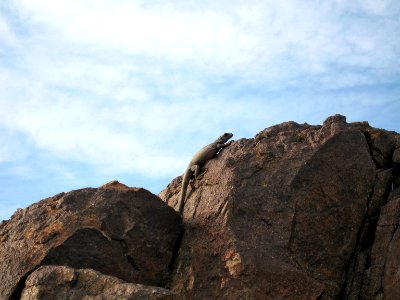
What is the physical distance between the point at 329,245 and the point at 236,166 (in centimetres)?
290

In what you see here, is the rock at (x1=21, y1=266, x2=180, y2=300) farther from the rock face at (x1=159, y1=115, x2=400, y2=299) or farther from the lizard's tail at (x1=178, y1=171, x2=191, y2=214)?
the lizard's tail at (x1=178, y1=171, x2=191, y2=214)

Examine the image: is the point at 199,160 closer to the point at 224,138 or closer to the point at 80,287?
the point at 224,138

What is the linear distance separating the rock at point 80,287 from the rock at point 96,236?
3.96 ft

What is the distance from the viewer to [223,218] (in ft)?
44.0

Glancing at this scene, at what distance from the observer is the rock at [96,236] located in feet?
42.4

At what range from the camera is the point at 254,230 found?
1314cm

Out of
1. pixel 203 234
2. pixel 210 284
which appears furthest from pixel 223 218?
pixel 210 284

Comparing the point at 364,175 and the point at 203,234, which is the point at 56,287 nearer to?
the point at 203,234

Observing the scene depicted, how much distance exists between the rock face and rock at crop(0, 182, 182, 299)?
0.64 meters

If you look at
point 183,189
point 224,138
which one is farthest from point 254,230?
point 224,138

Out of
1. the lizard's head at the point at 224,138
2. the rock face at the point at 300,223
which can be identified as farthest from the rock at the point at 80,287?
the lizard's head at the point at 224,138

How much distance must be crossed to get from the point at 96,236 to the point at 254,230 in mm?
3539

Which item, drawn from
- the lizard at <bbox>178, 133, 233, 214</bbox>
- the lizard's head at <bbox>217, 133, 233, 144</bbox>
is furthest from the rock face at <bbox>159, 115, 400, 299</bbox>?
the lizard's head at <bbox>217, 133, 233, 144</bbox>

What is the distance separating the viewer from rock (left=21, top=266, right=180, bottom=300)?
1041 cm
